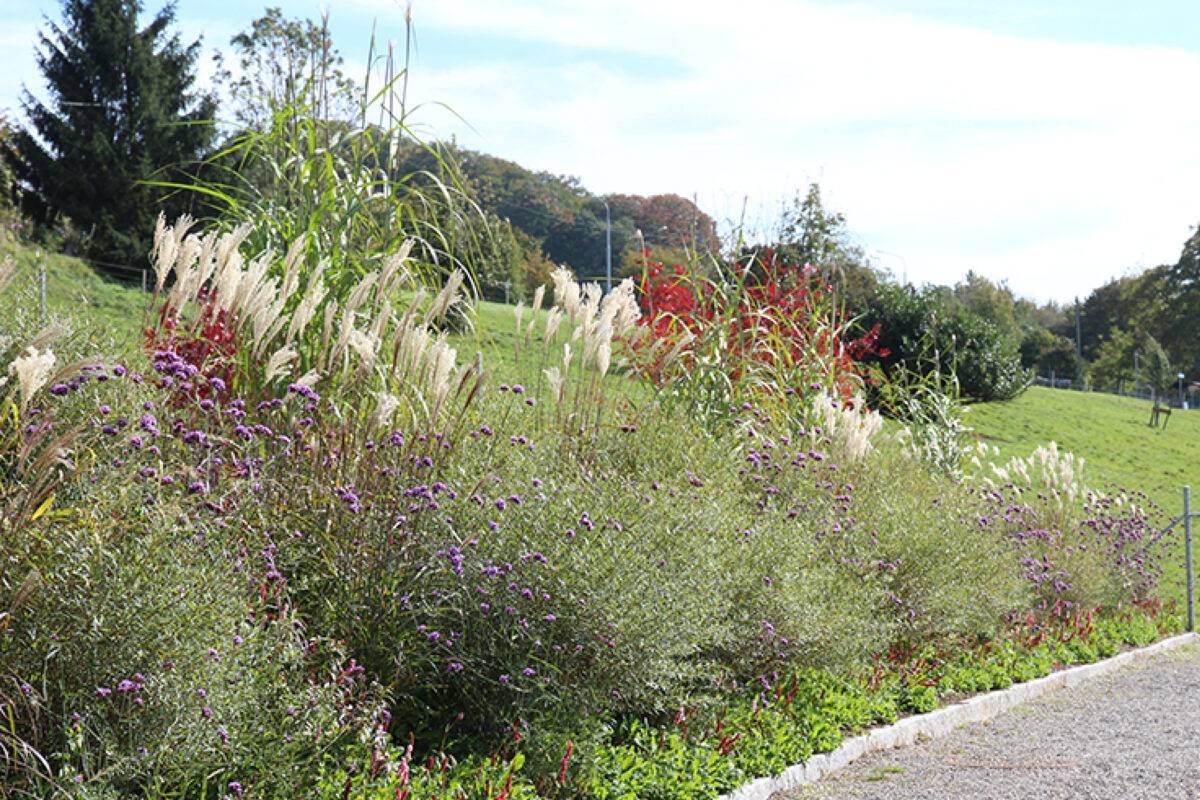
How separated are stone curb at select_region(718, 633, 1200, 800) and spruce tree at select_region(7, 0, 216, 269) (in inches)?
778

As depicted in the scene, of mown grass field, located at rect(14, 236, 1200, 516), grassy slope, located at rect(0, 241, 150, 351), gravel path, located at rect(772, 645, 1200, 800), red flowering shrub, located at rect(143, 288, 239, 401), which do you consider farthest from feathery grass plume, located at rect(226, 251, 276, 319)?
grassy slope, located at rect(0, 241, 150, 351)

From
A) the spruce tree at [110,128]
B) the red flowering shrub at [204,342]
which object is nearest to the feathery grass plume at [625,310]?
the red flowering shrub at [204,342]

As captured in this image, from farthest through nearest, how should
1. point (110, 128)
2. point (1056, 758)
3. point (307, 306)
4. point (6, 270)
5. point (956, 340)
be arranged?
point (110, 128)
point (956, 340)
point (1056, 758)
point (307, 306)
point (6, 270)

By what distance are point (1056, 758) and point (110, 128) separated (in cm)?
2356

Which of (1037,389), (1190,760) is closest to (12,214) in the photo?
(1190,760)

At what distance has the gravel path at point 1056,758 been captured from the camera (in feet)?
13.4

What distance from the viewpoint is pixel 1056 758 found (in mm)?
4723

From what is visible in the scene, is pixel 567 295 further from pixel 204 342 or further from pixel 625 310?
Answer: pixel 204 342

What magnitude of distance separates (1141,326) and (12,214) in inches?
2106

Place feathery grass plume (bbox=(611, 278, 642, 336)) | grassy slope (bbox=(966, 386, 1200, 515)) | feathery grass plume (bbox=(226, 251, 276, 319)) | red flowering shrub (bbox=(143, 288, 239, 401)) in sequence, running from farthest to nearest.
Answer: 1. grassy slope (bbox=(966, 386, 1200, 515))
2. feathery grass plume (bbox=(611, 278, 642, 336))
3. red flowering shrub (bbox=(143, 288, 239, 401))
4. feathery grass plume (bbox=(226, 251, 276, 319))

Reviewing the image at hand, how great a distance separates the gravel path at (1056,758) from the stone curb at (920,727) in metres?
0.05

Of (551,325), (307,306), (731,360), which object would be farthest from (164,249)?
(731,360)

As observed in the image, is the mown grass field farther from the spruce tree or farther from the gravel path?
the gravel path

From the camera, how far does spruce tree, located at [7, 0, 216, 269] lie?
69.5 feet
